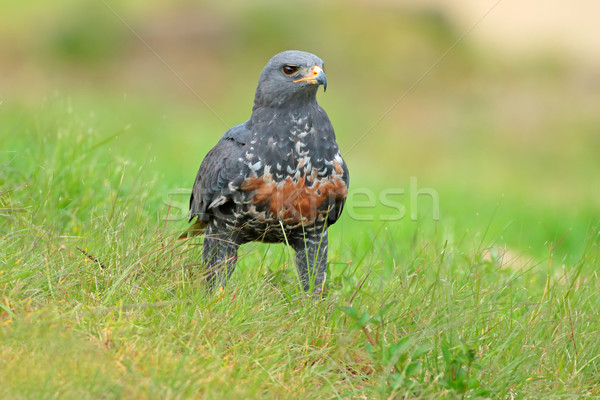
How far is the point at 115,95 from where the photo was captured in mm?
13797

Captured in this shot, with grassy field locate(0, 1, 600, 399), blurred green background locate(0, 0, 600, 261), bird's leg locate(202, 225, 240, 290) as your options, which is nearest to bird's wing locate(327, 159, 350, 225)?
grassy field locate(0, 1, 600, 399)

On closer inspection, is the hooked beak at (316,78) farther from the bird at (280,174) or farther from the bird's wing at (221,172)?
the bird's wing at (221,172)

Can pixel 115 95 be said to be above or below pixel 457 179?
above

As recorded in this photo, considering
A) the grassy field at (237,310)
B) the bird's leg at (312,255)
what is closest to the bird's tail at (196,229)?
the grassy field at (237,310)

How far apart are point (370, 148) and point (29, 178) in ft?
30.1

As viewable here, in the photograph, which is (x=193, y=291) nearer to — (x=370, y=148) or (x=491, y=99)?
(x=370, y=148)

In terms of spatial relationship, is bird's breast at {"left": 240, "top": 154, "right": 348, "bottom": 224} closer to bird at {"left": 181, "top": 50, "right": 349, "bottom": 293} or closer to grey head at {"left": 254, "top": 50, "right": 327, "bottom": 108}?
bird at {"left": 181, "top": 50, "right": 349, "bottom": 293}

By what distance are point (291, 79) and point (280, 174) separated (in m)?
0.60

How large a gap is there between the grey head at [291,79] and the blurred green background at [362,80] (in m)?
5.93

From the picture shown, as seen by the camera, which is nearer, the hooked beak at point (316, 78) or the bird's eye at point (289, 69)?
the hooked beak at point (316, 78)

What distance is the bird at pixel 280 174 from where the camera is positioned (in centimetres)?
430

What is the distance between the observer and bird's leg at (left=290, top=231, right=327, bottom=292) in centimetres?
457

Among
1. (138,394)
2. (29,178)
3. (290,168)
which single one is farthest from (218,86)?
(138,394)

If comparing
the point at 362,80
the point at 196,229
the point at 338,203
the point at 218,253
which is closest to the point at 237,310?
the point at 218,253
